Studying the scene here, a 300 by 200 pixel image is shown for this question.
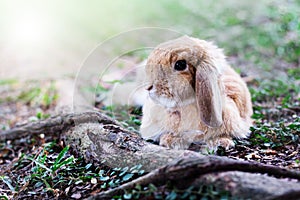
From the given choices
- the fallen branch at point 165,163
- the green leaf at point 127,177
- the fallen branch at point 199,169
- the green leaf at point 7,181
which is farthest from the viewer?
the green leaf at point 7,181

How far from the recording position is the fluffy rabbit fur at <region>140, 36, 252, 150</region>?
3.38 m

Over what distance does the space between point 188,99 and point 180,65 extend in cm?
27

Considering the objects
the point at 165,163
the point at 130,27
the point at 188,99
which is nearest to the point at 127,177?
the point at 165,163

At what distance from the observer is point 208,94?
3.37 metres

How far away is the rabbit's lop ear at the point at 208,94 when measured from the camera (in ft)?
11.0

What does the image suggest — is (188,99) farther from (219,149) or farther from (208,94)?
(219,149)

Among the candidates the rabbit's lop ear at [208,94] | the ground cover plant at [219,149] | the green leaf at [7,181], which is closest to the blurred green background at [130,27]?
the ground cover plant at [219,149]

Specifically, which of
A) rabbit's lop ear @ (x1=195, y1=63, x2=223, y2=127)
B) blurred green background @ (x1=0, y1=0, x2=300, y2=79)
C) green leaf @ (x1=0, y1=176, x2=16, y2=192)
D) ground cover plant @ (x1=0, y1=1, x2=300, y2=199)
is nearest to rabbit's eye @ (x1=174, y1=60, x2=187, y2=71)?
rabbit's lop ear @ (x1=195, y1=63, x2=223, y2=127)

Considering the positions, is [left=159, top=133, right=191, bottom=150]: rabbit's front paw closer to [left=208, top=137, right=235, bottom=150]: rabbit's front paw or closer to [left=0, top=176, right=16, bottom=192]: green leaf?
[left=208, top=137, right=235, bottom=150]: rabbit's front paw

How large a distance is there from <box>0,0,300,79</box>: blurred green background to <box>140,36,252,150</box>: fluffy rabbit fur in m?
3.47

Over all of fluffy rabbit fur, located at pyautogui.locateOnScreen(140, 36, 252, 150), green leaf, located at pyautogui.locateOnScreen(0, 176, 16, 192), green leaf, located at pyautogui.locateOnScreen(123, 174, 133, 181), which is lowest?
green leaf, located at pyautogui.locateOnScreen(0, 176, 16, 192)

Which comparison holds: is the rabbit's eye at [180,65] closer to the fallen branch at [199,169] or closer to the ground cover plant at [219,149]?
the ground cover plant at [219,149]

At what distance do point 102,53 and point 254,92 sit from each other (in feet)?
12.8

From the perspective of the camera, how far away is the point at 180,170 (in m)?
2.61
